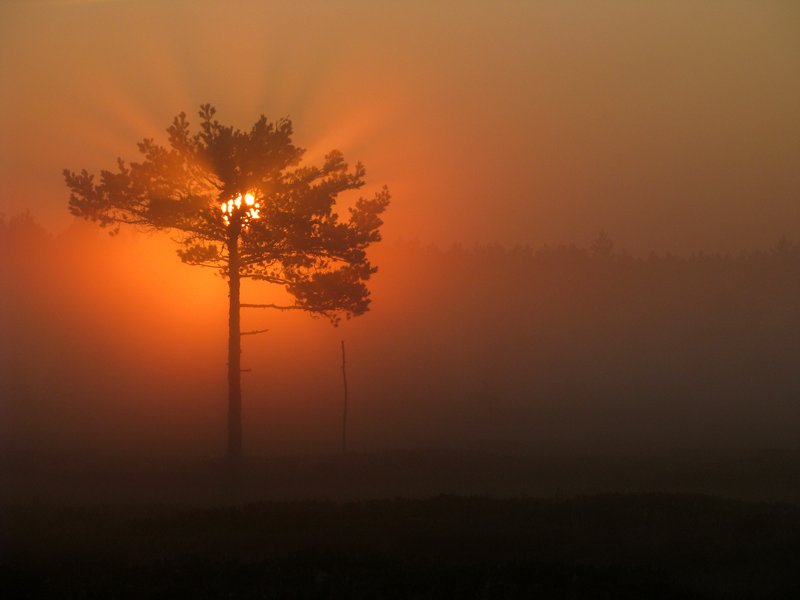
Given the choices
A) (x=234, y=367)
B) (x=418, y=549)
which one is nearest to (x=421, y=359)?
(x=234, y=367)

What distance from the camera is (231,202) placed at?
2884 cm

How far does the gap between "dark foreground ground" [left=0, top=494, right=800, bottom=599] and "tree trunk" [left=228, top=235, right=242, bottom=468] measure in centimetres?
804

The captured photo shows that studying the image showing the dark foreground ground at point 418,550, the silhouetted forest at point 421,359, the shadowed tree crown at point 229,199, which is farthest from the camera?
the silhouetted forest at point 421,359

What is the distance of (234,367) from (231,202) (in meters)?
5.32

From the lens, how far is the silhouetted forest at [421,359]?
58.0 metres

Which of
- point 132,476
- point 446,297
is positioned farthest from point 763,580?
point 446,297

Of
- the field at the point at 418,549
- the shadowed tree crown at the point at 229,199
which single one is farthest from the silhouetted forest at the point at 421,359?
the field at the point at 418,549

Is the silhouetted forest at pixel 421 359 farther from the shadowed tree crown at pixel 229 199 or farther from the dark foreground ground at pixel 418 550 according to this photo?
the dark foreground ground at pixel 418 550

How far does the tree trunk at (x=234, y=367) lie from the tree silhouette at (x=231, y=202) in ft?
0.11

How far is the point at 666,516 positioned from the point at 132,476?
21.2m

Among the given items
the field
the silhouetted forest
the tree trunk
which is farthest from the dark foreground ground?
the silhouetted forest

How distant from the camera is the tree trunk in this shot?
2859 centimetres

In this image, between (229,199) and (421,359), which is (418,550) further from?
(421,359)

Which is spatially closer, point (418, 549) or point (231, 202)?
point (418, 549)
